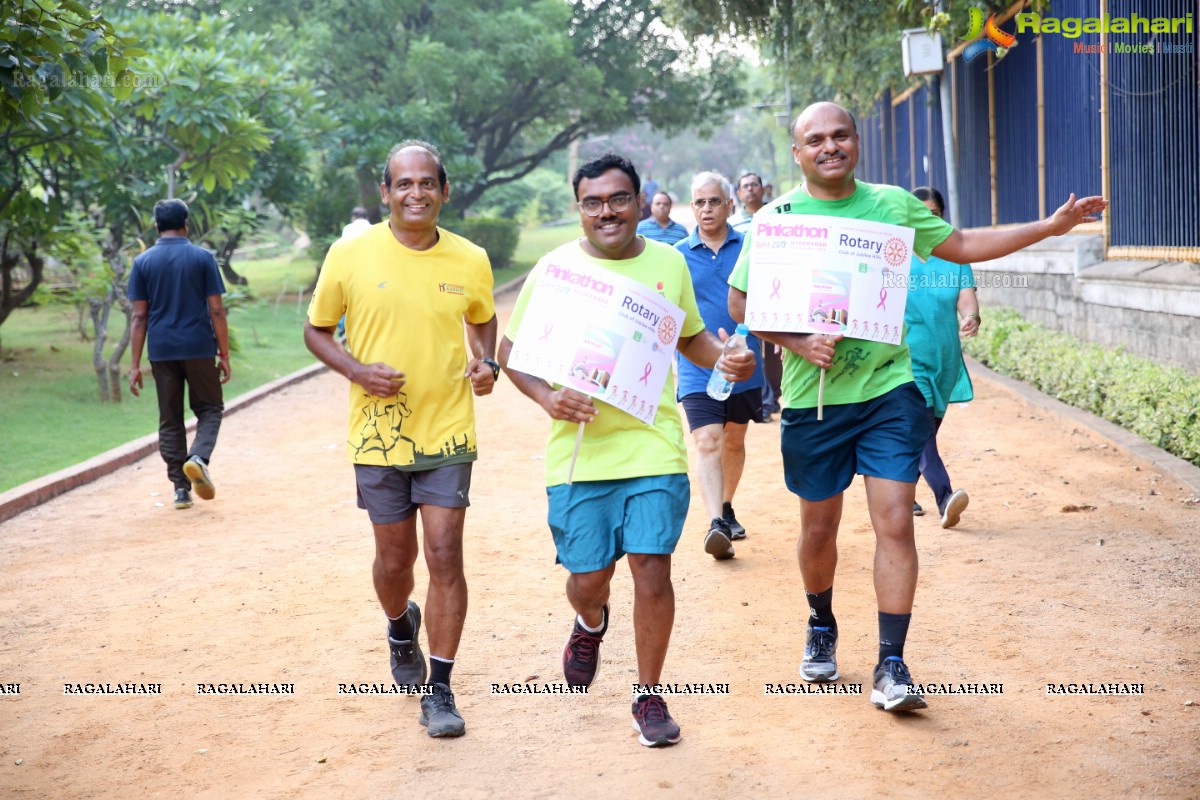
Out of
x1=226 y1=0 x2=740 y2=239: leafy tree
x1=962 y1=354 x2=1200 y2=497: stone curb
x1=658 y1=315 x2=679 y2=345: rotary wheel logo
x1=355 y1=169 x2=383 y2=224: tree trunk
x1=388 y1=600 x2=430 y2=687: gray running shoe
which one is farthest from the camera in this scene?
x1=355 y1=169 x2=383 y2=224: tree trunk

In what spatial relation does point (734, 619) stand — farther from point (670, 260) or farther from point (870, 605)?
point (670, 260)

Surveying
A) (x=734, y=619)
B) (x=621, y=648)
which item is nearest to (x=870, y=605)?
(x=734, y=619)

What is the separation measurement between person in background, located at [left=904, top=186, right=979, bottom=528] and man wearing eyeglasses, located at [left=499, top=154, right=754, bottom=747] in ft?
8.16

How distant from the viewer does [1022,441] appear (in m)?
10.0

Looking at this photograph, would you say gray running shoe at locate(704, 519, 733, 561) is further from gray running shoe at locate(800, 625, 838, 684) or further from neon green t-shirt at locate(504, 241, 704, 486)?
neon green t-shirt at locate(504, 241, 704, 486)

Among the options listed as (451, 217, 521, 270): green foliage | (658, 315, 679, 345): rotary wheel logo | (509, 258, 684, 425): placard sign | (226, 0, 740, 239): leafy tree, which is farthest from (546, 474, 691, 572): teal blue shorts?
(451, 217, 521, 270): green foliage

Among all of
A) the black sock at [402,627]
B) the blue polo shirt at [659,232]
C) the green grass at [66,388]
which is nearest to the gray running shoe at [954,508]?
the black sock at [402,627]

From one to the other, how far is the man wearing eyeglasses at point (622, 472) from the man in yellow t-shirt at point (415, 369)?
1.12 ft

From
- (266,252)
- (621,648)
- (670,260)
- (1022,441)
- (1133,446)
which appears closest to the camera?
(670,260)

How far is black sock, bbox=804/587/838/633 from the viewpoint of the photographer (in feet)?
16.2

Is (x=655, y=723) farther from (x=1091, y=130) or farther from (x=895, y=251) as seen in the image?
(x=1091, y=130)

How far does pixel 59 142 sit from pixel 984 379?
9765 mm

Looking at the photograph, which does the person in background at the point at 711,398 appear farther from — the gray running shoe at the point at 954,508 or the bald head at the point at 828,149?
the bald head at the point at 828,149

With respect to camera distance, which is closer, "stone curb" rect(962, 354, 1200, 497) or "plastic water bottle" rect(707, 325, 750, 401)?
"plastic water bottle" rect(707, 325, 750, 401)
